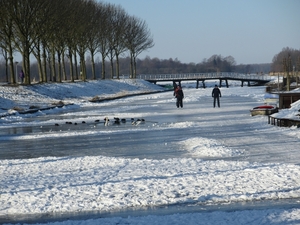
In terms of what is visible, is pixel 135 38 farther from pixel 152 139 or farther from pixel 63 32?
pixel 152 139

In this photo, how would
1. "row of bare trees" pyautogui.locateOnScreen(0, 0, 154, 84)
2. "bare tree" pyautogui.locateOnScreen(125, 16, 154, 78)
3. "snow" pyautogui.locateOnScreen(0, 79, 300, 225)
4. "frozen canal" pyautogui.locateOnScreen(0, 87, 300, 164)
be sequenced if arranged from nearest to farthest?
1. "snow" pyautogui.locateOnScreen(0, 79, 300, 225)
2. "frozen canal" pyautogui.locateOnScreen(0, 87, 300, 164)
3. "row of bare trees" pyautogui.locateOnScreen(0, 0, 154, 84)
4. "bare tree" pyautogui.locateOnScreen(125, 16, 154, 78)

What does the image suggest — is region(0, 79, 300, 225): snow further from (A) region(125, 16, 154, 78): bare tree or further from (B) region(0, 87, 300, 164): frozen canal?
(A) region(125, 16, 154, 78): bare tree

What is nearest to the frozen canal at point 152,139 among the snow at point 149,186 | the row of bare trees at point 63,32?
the snow at point 149,186

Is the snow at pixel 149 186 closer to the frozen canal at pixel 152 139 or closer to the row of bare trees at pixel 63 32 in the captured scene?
the frozen canal at pixel 152 139

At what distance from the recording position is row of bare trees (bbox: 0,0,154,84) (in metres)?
55.4

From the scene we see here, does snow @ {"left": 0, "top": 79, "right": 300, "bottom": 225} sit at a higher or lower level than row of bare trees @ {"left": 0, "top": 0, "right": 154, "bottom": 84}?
lower

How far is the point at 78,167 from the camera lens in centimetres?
1461

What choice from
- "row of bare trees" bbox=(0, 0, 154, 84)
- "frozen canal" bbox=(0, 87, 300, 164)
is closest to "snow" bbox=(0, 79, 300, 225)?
"frozen canal" bbox=(0, 87, 300, 164)

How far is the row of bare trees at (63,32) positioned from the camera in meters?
55.4

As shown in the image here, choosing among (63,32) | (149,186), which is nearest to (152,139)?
(149,186)

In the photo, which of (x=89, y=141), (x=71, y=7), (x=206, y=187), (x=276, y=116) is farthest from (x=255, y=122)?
(x=71, y=7)

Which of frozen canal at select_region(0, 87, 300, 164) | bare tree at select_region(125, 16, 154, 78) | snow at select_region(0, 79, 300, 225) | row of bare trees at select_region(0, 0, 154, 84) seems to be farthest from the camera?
bare tree at select_region(125, 16, 154, 78)

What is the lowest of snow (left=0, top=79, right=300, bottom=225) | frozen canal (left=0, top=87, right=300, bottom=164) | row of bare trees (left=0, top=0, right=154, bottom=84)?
frozen canal (left=0, top=87, right=300, bottom=164)

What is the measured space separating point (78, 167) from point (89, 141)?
241 inches
